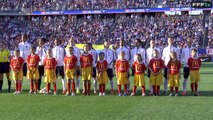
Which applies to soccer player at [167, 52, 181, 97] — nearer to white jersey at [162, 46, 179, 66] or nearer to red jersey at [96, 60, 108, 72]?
white jersey at [162, 46, 179, 66]

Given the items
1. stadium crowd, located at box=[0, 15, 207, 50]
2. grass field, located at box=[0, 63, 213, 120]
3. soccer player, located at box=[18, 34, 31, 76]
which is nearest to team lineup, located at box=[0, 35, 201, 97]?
soccer player, located at box=[18, 34, 31, 76]

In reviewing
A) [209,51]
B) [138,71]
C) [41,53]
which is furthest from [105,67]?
[209,51]

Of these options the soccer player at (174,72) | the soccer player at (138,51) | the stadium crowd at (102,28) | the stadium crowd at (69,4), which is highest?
the stadium crowd at (69,4)

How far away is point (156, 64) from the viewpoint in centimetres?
1487

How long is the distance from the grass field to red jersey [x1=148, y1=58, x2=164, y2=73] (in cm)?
107

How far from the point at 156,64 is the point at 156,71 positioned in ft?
0.78

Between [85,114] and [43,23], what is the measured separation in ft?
142

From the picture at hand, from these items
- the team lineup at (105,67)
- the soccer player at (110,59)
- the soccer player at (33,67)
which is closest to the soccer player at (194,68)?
the team lineup at (105,67)

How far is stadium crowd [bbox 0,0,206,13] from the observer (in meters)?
52.2

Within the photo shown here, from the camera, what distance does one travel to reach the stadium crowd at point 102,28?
1827 inches

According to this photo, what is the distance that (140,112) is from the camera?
11.4m

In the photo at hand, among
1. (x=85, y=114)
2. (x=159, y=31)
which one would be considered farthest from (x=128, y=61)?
(x=159, y=31)

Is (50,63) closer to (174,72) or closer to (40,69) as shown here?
(40,69)

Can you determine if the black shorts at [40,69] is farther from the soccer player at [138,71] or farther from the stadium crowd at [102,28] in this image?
the stadium crowd at [102,28]
